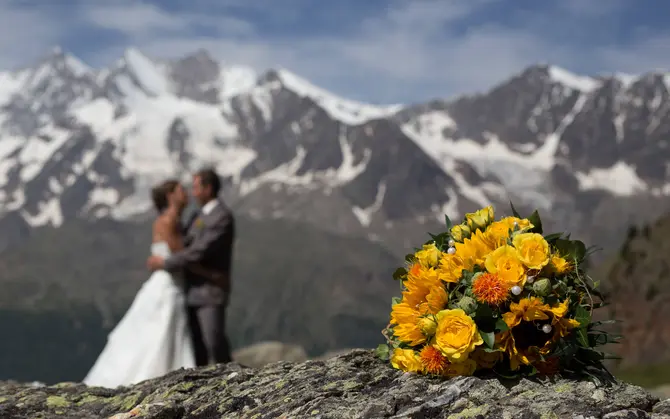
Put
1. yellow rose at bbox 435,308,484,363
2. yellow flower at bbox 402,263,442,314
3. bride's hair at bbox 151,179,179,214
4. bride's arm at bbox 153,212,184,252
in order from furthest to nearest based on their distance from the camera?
bride's hair at bbox 151,179,179,214, bride's arm at bbox 153,212,184,252, yellow flower at bbox 402,263,442,314, yellow rose at bbox 435,308,484,363

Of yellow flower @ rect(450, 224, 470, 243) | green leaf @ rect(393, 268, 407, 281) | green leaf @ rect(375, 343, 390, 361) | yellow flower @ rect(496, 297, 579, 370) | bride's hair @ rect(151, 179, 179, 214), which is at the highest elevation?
bride's hair @ rect(151, 179, 179, 214)

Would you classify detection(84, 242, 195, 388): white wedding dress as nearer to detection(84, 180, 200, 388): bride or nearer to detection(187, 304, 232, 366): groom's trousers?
detection(84, 180, 200, 388): bride

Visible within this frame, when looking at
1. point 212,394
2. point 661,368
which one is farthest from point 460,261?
point 661,368

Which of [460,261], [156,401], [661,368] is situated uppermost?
[460,261]

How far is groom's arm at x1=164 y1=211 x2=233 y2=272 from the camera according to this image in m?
14.0

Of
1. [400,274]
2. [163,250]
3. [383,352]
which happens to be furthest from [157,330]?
[400,274]

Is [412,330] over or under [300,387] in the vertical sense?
over

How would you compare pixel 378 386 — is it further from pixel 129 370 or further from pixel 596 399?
pixel 129 370

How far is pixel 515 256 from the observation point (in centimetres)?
431

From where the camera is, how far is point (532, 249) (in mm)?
4336

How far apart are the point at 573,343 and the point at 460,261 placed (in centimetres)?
76

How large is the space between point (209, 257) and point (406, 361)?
32.9 feet

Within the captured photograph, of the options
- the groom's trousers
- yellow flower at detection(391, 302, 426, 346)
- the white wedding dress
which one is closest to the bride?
the white wedding dress

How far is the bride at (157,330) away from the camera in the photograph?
537 inches
